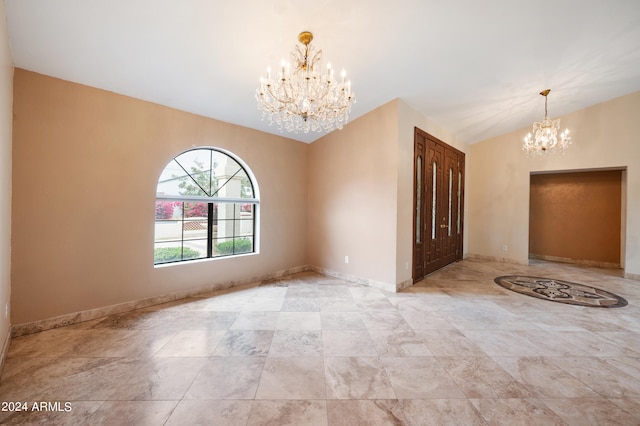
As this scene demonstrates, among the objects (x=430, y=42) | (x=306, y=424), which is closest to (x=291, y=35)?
(x=430, y=42)

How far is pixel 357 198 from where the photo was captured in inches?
179

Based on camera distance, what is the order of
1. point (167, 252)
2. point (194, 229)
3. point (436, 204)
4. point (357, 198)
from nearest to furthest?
point (167, 252) → point (194, 229) → point (357, 198) → point (436, 204)

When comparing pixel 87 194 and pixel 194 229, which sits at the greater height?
pixel 87 194

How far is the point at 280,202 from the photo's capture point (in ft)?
16.2

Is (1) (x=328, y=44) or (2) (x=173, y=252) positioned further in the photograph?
(2) (x=173, y=252)

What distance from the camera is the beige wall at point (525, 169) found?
16.2 ft

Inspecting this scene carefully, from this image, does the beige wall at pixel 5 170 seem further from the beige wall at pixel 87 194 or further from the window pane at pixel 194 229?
the window pane at pixel 194 229

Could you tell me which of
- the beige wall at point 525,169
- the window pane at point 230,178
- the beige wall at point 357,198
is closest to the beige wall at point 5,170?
the window pane at point 230,178

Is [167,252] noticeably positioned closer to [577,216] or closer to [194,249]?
[194,249]

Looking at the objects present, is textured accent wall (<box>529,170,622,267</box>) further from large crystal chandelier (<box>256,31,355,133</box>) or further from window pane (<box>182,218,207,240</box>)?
window pane (<box>182,218,207,240</box>)

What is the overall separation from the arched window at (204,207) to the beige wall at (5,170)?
1.33 meters

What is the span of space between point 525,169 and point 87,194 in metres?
8.47

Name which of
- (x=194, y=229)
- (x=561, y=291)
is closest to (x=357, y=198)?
(x=194, y=229)

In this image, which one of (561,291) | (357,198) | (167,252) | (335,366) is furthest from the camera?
(357,198)
